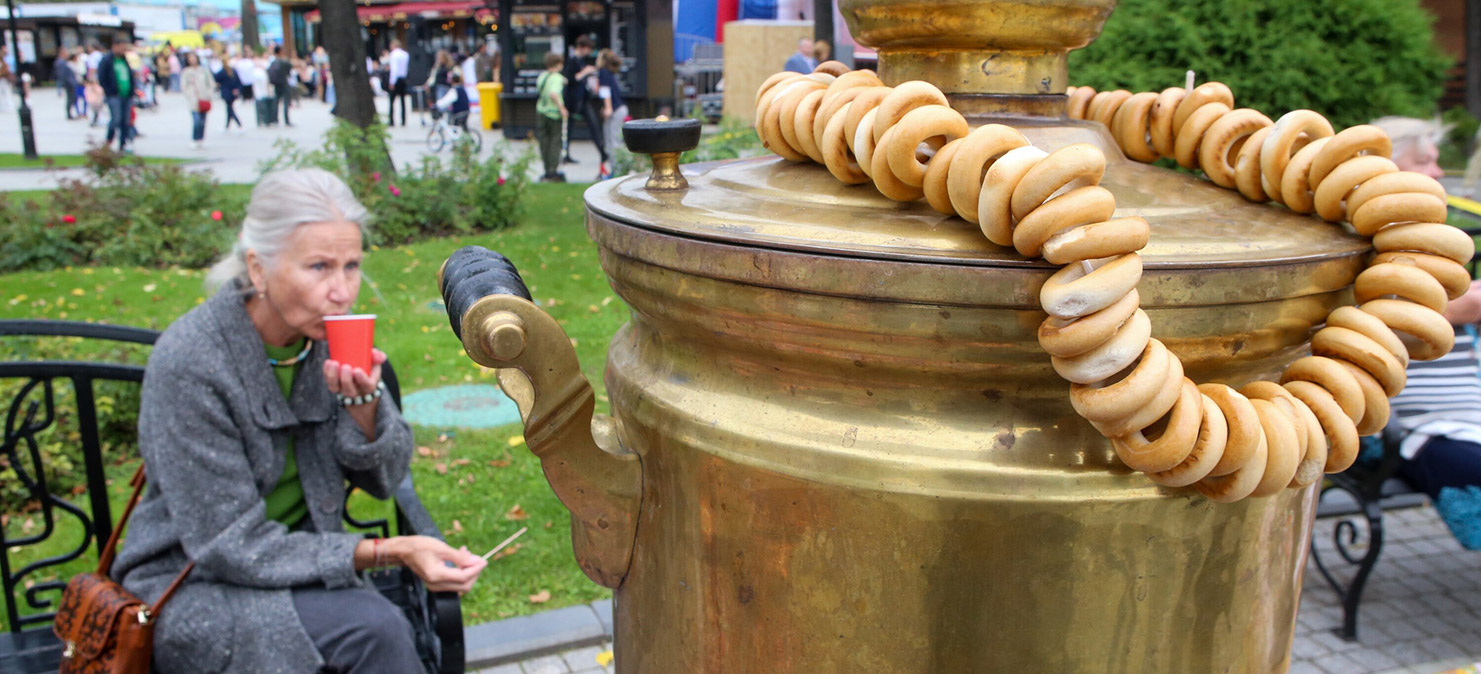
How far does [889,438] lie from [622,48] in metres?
19.6

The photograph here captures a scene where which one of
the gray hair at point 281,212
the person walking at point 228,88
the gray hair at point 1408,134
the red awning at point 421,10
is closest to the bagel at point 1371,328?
the gray hair at point 281,212

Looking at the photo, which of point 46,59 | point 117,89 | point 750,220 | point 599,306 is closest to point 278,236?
point 750,220

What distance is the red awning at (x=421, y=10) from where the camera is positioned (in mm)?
30219

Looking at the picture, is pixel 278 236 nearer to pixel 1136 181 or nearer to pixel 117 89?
pixel 1136 181

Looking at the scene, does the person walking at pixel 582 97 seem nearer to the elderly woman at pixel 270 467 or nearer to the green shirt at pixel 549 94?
the green shirt at pixel 549 94

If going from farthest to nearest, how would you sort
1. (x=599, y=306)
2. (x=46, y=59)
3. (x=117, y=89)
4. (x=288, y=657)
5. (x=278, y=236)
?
(x=46, y=59) → (x=117, y=89) → (x=599, y=306) → (x=278, y=236) → (x=288, y=657)

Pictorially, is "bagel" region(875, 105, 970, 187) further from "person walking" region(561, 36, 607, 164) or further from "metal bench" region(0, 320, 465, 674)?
"person walking" region(561, 36, 607, 164)

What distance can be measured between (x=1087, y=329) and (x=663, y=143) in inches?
24.6

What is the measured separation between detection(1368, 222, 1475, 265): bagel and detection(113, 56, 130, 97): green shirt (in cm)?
1827

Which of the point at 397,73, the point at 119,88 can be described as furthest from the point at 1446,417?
the point at 397,73

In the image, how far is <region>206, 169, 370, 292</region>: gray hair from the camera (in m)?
2.42

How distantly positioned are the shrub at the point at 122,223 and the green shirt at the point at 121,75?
8.57m

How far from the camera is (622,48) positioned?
19688 mm

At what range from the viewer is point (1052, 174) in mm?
923
